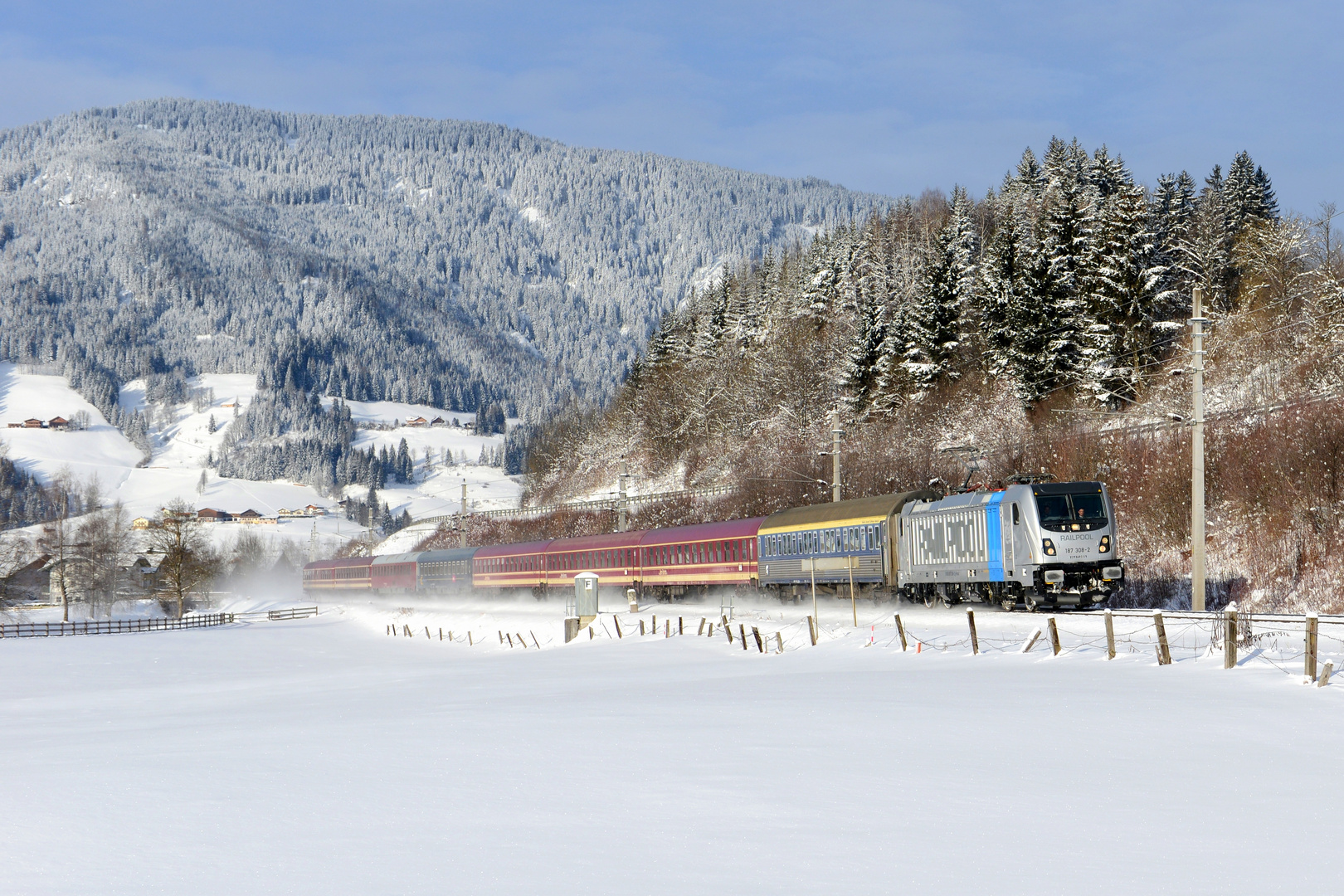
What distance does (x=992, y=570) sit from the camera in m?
31.4

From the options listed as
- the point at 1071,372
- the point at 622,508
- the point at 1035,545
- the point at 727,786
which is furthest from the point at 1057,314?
the point at 727,786

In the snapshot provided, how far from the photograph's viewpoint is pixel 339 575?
10644 centimetres

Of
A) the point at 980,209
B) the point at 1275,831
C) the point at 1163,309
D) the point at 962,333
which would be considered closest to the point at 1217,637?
the point at 1275,831

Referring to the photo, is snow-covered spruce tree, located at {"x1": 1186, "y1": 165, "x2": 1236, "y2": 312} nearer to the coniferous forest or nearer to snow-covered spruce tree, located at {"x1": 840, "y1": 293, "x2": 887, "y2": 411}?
the coniferous forest

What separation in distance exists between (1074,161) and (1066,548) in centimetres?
6188

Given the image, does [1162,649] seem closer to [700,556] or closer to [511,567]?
[700,556]

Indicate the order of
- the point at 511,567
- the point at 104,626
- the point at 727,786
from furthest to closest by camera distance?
the point at 104,626
the point at 511,567
the point at 727,786

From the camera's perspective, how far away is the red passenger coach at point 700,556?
47.6m

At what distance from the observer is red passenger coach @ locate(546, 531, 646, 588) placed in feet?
187

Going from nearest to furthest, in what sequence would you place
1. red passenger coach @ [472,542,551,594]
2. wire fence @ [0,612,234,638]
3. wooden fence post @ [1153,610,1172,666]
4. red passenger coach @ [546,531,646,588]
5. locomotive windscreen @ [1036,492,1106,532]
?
wooden fence post @ [1153,610,1172,666], locomotive windscreen @ [1036,492,1106,532], red passenger coach @ [546,531,646,588], red passenger coach @ [472,542,551,594], wire fence @ [0,612,234,638]

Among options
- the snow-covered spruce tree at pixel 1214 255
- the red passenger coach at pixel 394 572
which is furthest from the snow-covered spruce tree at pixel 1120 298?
the red passenger coach at pixel 394 572

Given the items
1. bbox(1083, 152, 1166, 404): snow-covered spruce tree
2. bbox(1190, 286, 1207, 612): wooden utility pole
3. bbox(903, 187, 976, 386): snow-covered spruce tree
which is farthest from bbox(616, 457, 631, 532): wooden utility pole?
bbox(1190, 286, 1207, 612): wooden utility pole

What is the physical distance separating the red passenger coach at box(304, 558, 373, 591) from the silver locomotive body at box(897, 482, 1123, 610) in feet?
232

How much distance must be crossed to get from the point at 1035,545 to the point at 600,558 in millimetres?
32816
